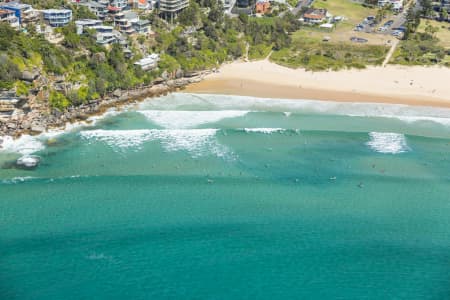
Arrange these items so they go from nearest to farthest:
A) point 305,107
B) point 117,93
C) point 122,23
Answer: point 117,93, point 305,107, point 122,23

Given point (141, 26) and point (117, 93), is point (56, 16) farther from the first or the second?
point (117, 93)

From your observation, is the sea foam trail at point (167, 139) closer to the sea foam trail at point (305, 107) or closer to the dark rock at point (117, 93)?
the sea foam trail at point (305, 107)

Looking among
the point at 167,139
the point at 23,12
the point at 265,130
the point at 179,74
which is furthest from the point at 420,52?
the point at 23,12

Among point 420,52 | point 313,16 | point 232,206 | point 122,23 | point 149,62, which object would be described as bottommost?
point 232,206

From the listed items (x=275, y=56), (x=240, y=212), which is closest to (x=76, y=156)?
(x=240, y=212)

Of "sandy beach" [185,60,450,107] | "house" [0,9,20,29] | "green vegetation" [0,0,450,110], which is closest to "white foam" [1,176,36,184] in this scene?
"green vegetation" [0,0,450,110]

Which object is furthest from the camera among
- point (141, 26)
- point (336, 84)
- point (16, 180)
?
point (141, 26)

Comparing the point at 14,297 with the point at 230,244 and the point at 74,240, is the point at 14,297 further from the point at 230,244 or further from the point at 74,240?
the point at 230,244
